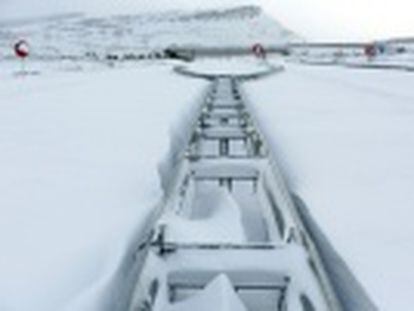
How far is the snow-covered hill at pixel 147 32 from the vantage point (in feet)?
89.1

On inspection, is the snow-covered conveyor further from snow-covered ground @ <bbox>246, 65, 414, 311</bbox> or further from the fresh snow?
snow-covered ground @ <bbox>246, 65, 414, 311</bbox>

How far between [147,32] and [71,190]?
32745 millimetres

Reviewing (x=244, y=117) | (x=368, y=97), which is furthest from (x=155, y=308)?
(x=368, y=97)

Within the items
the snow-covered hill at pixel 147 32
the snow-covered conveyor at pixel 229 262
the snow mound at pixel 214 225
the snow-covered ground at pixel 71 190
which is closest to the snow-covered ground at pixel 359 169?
the snow-covered conveyor at pixel 229 262

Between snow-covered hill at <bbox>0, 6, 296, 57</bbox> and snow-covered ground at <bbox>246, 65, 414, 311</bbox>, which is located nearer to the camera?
snow-covered ground at <bbox>246, 65, 414, 311</bbox>

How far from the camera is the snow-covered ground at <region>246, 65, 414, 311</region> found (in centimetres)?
190

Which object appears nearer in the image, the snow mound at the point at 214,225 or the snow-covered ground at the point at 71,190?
the snow-covered ground at the point at 71,190

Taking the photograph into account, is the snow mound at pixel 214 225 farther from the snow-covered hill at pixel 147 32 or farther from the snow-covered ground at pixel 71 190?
the snow-covered hill at pixel 147 32

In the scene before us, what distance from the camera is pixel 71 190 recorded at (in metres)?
2.59

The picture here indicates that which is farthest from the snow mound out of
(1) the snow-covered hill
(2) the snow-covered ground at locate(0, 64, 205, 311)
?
(1) the snow-covered hill

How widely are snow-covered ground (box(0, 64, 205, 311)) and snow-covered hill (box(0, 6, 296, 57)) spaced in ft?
61.1

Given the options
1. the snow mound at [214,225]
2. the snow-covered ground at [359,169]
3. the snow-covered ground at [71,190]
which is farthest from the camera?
the snow mound at [214,225]

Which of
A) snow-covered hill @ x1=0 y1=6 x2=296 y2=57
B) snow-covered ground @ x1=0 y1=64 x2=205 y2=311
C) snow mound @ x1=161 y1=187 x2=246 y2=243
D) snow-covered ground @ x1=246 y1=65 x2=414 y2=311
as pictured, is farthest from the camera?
snow-covered hill @ x1=0 y1=6 x2=296 y2=57

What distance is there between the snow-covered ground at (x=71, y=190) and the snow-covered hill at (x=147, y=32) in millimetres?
18621
